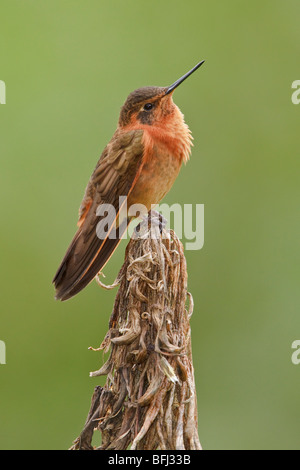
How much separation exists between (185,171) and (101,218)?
2622 millimetres

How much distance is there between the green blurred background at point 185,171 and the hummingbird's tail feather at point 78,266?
2397mm

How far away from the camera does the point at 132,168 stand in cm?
498

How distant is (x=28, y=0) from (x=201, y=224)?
3016mm

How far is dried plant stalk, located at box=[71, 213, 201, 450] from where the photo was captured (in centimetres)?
299

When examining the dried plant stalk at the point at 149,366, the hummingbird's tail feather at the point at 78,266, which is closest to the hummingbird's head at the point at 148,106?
the hummingbird's tail feather at the point at 78,266

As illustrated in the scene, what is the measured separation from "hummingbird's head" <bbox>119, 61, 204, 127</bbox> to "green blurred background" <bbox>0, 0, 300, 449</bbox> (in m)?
1.39

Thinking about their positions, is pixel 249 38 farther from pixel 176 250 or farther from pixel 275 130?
pixel 176 250

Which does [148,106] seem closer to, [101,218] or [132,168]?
[132,168]

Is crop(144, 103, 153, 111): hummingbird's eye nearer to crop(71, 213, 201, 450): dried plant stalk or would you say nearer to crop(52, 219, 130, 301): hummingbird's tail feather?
crop(52, 219, 130, 301): hummingbird's tail feather

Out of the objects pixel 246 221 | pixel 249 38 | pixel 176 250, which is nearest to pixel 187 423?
pixel 176 250

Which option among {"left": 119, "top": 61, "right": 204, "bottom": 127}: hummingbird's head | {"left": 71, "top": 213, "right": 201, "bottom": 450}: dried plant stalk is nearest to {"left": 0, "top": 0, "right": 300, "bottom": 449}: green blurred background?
{"left": 119, "top": 61, "right": 204, "bottom": 127}: hummingbird's head

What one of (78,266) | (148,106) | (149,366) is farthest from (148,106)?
(149,366)

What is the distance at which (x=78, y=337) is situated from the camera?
671 centimetres

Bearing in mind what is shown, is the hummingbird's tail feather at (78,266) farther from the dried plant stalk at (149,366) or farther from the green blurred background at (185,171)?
the green blurred background at (185,171)
